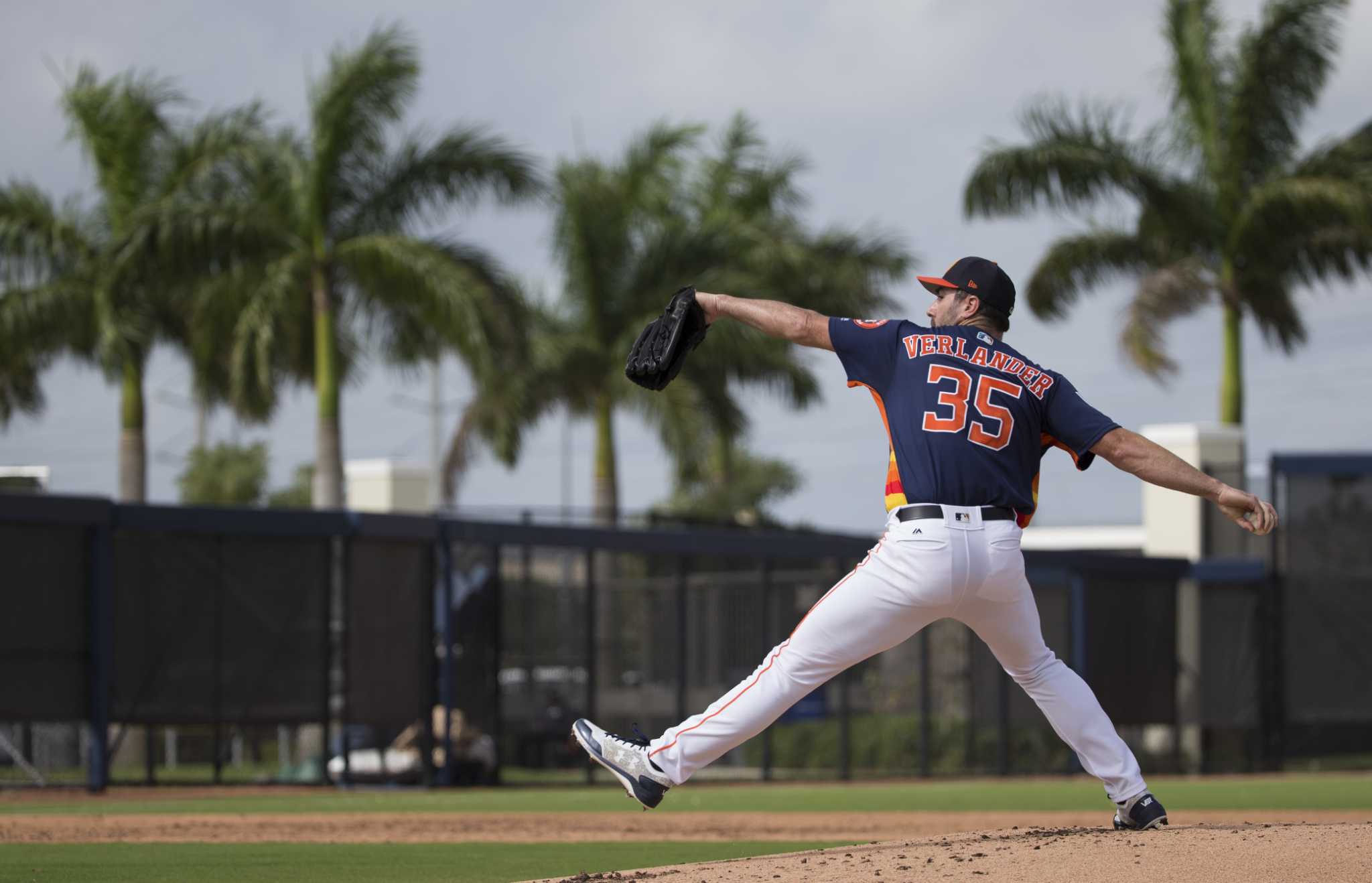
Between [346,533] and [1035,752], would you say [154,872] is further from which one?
[1035,752]

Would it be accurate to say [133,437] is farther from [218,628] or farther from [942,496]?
[942,496]

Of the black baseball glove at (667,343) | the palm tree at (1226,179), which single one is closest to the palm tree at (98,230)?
the palm tree at (1226,179)

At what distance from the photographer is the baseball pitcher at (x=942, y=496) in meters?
5.65

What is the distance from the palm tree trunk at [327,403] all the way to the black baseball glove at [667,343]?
16.5 metres

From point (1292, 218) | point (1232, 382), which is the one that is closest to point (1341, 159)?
point (1292, 218)

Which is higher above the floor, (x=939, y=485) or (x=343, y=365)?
(x=343, y=365)

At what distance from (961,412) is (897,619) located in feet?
2.48

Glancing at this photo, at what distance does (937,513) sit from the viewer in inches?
222

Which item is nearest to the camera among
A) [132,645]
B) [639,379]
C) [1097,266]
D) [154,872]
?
[639,379]

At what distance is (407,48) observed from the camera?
835 inches

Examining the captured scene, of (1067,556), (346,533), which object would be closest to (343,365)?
(346,533)

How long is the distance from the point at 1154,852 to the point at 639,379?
2410mm

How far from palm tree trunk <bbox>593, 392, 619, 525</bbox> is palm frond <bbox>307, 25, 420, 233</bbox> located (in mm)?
6949

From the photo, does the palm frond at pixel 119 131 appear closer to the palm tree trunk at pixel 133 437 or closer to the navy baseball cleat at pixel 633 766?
the palm tree trunk at pixel 133 437
